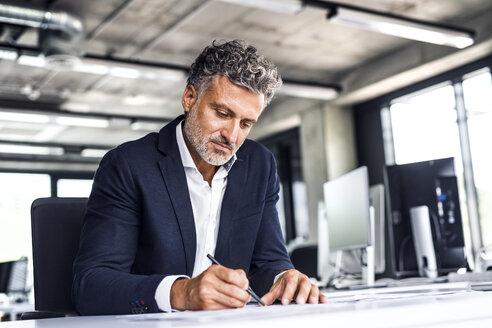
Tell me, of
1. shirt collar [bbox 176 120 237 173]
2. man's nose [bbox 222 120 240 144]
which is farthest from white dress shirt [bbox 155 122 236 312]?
man's nose [bbox 222 120 240 144]

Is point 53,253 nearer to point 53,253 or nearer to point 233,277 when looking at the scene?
point 53,253

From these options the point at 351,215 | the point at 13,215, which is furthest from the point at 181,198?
the point at 13,215

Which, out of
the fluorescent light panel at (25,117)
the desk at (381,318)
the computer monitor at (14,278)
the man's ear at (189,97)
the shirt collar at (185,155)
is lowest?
the computer monitor at (14,278)

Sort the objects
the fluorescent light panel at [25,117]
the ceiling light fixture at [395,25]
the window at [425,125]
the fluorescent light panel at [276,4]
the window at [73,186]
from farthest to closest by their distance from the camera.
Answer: the window at [73,186]
the fluorescent light panel at [25,117]
the window at [425,125]
the ceiling light fixture at [395,25]
the fluorescent light panel at [276,4]

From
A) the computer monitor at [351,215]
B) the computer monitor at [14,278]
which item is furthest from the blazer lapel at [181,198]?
the computer monitor at [14,278]

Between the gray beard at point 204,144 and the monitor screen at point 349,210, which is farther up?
the gray beard at point 204,144

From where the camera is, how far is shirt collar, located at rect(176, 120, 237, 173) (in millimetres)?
1862

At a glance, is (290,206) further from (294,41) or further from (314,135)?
(294,41)

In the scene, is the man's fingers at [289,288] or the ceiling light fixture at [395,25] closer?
the man's fingers at [289,288]

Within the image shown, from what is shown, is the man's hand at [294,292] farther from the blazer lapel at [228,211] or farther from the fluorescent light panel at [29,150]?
the fluorescent light panel at [29,150]

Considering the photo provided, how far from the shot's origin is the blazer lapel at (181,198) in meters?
1.70

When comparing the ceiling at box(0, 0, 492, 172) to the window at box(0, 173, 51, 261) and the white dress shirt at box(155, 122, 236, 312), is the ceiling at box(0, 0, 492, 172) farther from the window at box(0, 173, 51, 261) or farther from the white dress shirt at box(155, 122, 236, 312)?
the white dress shirt at box(155, 122, 236, 312)

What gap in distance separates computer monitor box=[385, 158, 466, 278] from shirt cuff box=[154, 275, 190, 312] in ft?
7.57

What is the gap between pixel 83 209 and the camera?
1.95 meters
